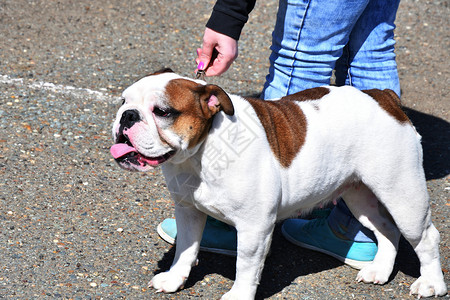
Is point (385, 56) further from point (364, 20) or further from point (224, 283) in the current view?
point (224, 283)

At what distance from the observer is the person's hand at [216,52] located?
347 centimetres

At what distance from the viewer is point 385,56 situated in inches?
159

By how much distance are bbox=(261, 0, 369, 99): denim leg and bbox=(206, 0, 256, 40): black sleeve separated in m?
0.32

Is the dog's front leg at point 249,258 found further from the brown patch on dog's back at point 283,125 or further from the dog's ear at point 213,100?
the dog's ear at point 213,100

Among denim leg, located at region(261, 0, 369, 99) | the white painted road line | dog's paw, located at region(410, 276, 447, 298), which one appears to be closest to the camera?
denim leg, located at region(261, 0, 369, 99)

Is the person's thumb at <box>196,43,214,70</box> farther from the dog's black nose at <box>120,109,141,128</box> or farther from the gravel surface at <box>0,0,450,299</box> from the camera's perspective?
the gravel surface at <box>0,0,450,299</box>

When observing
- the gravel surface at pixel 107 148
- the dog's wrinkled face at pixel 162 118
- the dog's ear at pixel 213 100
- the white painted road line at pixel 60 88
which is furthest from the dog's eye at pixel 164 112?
the white painted road line at pixel 60 88

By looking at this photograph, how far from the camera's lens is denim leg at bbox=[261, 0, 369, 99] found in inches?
141

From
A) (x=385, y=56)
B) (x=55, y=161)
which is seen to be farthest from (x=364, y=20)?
(x=55, y=161)


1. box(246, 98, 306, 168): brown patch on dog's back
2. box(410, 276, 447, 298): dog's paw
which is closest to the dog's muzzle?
box(246, 98, 306, 168): brown patch on dog's back

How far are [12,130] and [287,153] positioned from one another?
2763 millimetres

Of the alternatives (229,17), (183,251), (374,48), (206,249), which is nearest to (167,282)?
(183,251)

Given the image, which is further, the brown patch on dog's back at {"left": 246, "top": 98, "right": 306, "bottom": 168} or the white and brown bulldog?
the brown patch on dog's back at {"left": 246, "top": 98, "right": 306, "bottom": 168}

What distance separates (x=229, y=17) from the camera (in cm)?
346
